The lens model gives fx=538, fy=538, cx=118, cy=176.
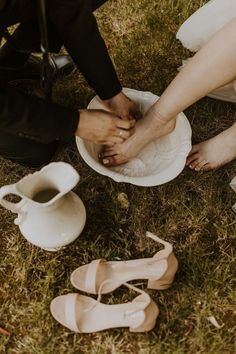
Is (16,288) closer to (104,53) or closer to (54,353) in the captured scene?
(54,353)

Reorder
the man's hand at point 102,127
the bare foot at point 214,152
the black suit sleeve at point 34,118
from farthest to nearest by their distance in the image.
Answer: the bare foot at point 214,152 < the man's hand at point 102,127 < the black suit sleeve at point 34,118

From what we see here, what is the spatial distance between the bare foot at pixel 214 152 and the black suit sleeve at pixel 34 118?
0.46 m

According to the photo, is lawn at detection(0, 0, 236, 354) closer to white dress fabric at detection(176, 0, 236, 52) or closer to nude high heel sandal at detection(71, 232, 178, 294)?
nude high heel sandal at detection(71, 232, 178, 294)

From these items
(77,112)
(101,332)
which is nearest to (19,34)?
(77,112)

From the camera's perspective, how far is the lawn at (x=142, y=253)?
54.5 inches

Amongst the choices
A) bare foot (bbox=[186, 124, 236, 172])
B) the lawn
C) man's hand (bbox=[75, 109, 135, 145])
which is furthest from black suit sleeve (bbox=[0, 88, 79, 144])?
bare foot (bbox=[186, 124, 236, 172])

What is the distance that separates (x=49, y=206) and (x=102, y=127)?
0.78ft

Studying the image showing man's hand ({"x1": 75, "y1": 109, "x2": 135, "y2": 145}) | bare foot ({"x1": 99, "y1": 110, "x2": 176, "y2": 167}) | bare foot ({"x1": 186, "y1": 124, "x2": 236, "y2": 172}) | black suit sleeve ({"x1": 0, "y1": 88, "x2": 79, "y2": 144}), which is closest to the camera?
black suit sleeve ({"x1": 0, "y1": 88, "x2": 79, "y2": 144})

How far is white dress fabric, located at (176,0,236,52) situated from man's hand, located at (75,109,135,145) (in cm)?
38

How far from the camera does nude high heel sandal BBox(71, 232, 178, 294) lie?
138 cm

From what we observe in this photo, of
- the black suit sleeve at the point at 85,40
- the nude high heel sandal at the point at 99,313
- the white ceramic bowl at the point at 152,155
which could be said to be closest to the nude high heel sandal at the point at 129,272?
the nude high heel sandal at the point at 99,313

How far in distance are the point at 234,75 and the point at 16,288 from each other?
0.81 metres

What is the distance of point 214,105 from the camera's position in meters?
1.72

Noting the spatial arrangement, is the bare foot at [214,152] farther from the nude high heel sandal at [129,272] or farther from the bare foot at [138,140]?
the nude high heel sandal at [129,272]
